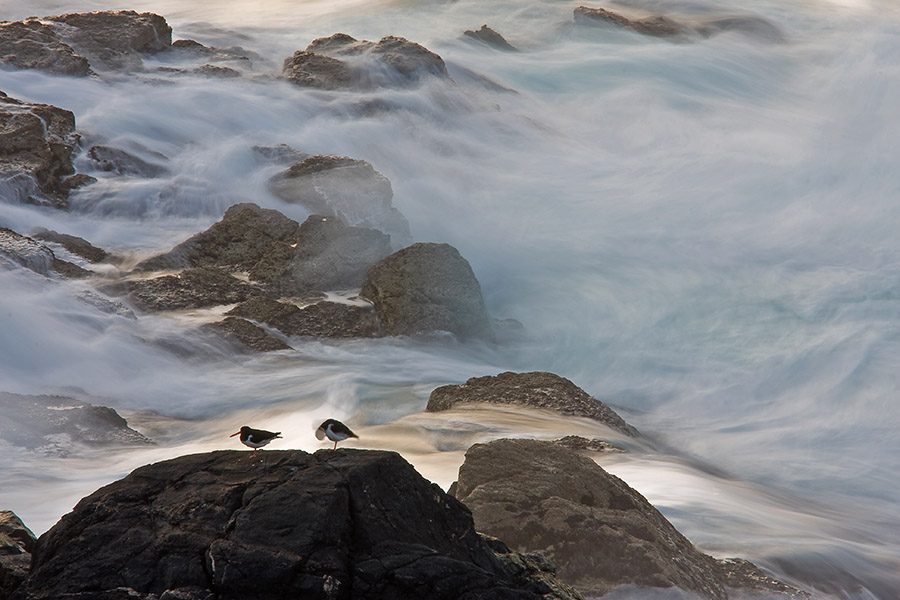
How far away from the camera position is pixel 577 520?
19.8 ft

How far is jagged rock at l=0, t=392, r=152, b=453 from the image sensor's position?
28.7 feet

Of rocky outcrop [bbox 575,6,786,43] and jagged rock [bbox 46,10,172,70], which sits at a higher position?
rocky outcrop [bbox 575,6,786,43]

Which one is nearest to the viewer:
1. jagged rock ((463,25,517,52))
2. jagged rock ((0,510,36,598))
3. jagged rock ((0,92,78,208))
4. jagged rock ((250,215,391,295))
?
jagged rock ((0,510,36,598))

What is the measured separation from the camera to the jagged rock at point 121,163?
15.9 meters

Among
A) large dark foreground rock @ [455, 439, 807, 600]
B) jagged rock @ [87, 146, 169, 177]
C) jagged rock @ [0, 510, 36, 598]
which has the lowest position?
jagged rock @ [87, 146, 169, 177]

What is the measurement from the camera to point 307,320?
12.2 metres

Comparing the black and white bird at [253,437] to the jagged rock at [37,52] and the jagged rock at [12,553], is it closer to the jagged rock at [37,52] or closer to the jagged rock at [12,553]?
the jagged rock at [12,553]

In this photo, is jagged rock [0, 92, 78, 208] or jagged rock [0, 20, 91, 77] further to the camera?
jagged rock [0, 20, 91, 77]

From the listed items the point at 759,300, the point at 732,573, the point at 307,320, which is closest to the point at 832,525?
the point at 732,573

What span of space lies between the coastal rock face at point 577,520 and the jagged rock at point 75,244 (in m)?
8.51

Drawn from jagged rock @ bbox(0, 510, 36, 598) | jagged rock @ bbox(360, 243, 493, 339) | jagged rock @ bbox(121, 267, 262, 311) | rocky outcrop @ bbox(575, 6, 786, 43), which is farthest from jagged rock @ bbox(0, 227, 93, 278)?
rocky outcrop @ bbox(575, 6, 786, 43)

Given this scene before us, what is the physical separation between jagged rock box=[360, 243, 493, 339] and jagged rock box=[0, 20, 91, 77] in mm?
9342

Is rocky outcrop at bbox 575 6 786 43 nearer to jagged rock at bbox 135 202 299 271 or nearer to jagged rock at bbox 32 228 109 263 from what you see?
jagged rock at bbox 135 202 299 271

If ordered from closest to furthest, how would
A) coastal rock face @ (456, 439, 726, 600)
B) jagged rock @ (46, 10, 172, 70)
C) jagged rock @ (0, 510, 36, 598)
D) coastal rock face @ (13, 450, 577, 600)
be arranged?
1. coastal rock face @ (13, 450, 577, 600)
2. jagged rock @ (0, 510, 36, 598)
3. coastal rock face @ (456, 439, 726, 600)
4. jagged rock @ (46, 10, 172, 70)
